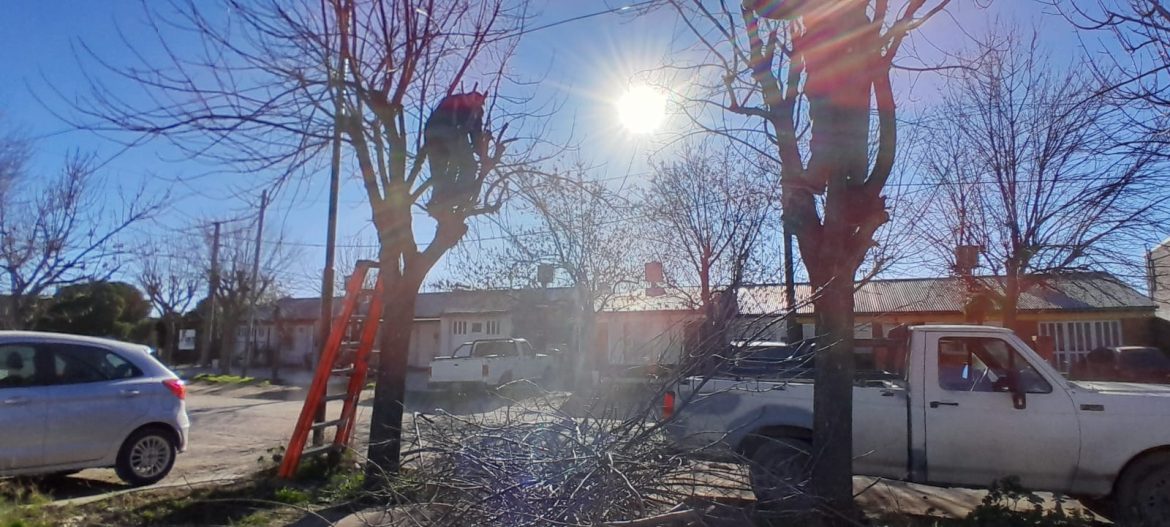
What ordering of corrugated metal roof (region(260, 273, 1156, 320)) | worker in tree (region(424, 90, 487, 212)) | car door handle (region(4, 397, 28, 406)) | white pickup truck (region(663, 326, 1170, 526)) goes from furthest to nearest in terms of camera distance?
corrugated metal roof (region(260, 273, 1156, 320)) < worker in tree (region(424, 90, 487, 212)) < car door handle (region(4, 397, 28, 406)) < white pickup truck (region(663, 326, 1170, 526))

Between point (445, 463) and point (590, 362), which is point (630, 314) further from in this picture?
point (445, 463)

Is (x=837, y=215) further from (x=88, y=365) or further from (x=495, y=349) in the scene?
(x=495, y=349)

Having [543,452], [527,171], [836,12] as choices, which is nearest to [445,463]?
[543,452]

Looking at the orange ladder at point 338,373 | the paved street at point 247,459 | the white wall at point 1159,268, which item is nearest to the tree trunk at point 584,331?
the paved street at point 247,459

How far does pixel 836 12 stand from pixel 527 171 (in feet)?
12.2

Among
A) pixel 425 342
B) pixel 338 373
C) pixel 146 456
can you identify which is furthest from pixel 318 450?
pixel 425 342

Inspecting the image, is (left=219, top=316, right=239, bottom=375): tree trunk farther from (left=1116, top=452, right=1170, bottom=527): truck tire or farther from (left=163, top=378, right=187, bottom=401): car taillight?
(left=1116, top=452, right=1170, bottom=527): truck tire

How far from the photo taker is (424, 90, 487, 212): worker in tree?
8.00 metres

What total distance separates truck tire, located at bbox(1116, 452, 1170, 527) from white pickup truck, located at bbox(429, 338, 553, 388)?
15.2m

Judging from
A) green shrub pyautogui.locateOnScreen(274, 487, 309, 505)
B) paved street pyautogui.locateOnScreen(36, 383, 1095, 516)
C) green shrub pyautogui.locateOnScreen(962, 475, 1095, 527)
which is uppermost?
green shrub pyautogui.locateOnScreen(962, 475, 1095, 527)

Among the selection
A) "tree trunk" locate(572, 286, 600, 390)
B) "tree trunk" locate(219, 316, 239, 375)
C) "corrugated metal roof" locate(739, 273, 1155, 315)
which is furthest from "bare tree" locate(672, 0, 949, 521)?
"tree trunk" locate(219, 316, 239, 375)

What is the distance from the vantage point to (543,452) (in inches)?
156

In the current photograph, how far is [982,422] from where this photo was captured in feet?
22.5

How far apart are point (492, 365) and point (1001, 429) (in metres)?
15.7
